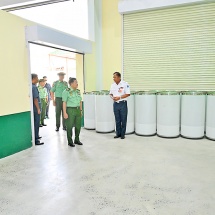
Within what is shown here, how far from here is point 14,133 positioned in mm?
3932

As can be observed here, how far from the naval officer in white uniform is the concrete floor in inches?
23.7

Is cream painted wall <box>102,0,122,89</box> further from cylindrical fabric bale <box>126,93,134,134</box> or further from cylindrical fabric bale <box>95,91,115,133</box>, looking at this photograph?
cylindrical fabric bale <box>126,93,134,134</box>

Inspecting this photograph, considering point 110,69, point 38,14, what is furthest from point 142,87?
point 38,14

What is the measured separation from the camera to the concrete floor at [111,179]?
2324mm

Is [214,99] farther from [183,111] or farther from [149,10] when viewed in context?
[149,10]

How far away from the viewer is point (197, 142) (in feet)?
15.4

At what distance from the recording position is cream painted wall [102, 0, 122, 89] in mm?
6117

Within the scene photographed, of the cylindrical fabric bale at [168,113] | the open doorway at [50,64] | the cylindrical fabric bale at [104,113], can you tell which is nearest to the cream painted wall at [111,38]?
the open doorway at [50,64]

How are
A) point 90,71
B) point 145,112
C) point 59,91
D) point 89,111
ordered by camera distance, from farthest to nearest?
point 90,71 < point 89,111 < point 59,91 < point 145,112

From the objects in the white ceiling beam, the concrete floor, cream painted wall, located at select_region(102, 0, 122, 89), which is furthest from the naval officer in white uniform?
→ cream painted wall, located at select_region(102, 0, 122, 89)

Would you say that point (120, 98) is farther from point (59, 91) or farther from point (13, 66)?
point (13, 66)

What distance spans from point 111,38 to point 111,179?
435 cm

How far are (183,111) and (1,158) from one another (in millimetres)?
3737

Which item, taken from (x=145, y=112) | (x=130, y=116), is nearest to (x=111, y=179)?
(x=145, y=112)
